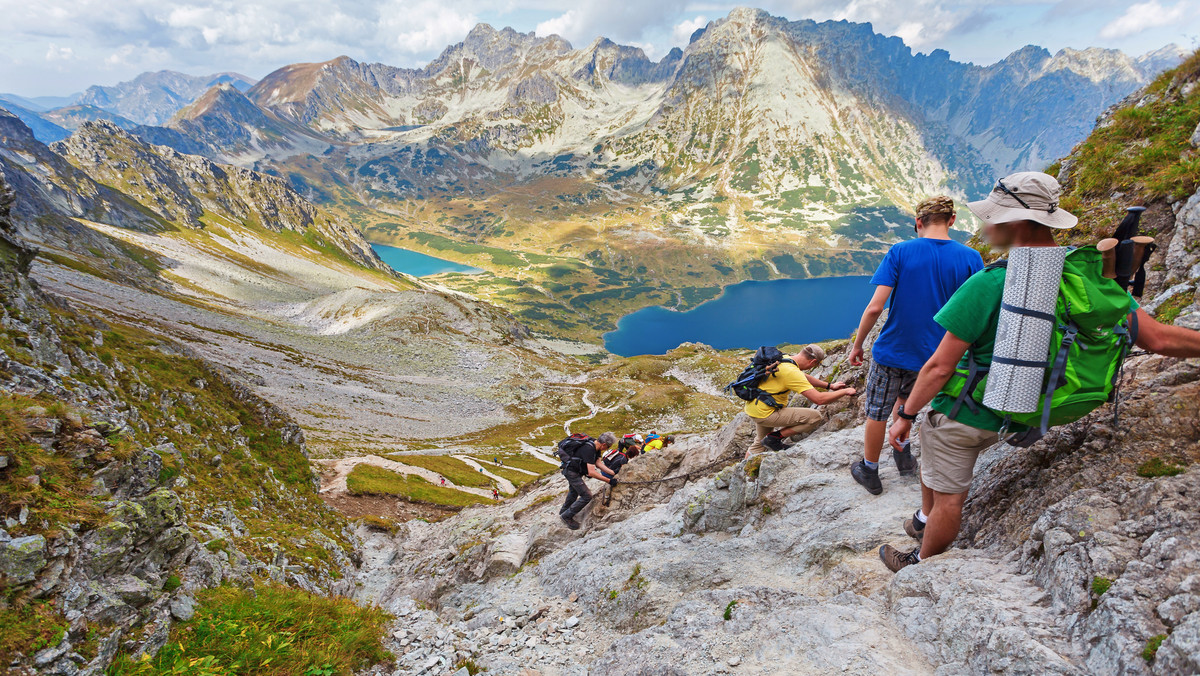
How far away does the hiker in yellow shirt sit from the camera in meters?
10.5

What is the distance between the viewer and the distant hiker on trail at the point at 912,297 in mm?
7441

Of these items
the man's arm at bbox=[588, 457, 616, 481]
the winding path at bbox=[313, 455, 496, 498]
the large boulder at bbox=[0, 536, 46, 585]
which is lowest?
the winding path at bbox=[313, 455, 496, 498]

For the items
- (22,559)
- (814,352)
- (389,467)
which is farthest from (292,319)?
(814,352)

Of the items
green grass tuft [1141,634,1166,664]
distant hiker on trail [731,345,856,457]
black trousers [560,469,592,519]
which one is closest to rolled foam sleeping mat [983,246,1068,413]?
green grass tuft [1141,634,1166,664]

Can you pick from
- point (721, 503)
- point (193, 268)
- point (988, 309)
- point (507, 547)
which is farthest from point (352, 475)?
point (193, 268)

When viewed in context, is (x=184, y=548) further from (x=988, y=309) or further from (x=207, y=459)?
(x=988, y=309)

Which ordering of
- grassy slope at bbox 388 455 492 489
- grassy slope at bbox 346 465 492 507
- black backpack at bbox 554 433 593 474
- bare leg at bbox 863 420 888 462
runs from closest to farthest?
bare leg at bbox 863 420 888 462
black backpack at bbox 554 433 593 474
grassy slope at bbox 346 465 492 507
grassy slope at bbox 388 455 492 489

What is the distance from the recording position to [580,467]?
15406 millimetres

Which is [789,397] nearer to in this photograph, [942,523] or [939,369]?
[942,523]

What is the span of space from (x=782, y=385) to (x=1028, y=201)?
6557mm

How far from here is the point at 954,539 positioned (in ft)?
20.6

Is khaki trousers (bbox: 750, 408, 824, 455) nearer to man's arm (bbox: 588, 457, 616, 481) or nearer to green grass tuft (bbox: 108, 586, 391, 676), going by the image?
man's arm (bbox: 588, 457, 616, 481)

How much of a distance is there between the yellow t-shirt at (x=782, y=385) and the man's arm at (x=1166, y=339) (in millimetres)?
5842

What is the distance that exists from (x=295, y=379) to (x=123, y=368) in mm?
53332
